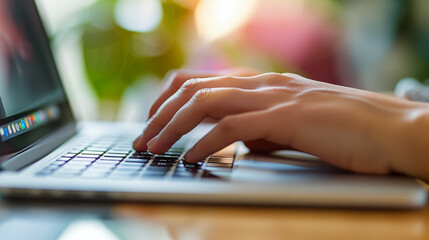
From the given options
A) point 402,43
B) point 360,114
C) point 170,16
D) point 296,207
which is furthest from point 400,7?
point 296,207

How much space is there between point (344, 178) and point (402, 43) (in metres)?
1.61

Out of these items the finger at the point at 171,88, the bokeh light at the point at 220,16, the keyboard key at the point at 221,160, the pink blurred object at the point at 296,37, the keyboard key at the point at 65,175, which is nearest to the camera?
the keyboard key at the point at 65,175

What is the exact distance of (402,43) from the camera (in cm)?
189

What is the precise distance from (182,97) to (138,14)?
1021 mm

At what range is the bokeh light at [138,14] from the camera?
1477mm

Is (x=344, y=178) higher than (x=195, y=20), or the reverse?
(x=195, y=20)

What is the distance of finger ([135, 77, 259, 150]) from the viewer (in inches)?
24.4

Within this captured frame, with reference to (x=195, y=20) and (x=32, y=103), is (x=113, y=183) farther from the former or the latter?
(x=195, y=20)

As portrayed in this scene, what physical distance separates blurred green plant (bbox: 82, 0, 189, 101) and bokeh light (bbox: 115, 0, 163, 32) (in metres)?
0.02

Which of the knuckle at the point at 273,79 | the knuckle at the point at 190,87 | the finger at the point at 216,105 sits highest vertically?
the knuckle at the point at 190,87

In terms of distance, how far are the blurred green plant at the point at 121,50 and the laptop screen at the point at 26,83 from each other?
20.4 inches

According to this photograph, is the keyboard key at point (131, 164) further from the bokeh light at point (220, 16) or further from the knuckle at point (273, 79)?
the bokeh light at point (220, 16)

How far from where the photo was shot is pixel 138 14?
1556 millimetres

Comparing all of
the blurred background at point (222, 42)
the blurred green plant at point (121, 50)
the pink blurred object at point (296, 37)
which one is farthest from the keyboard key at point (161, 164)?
the pink blurred object at point (296, 37)
